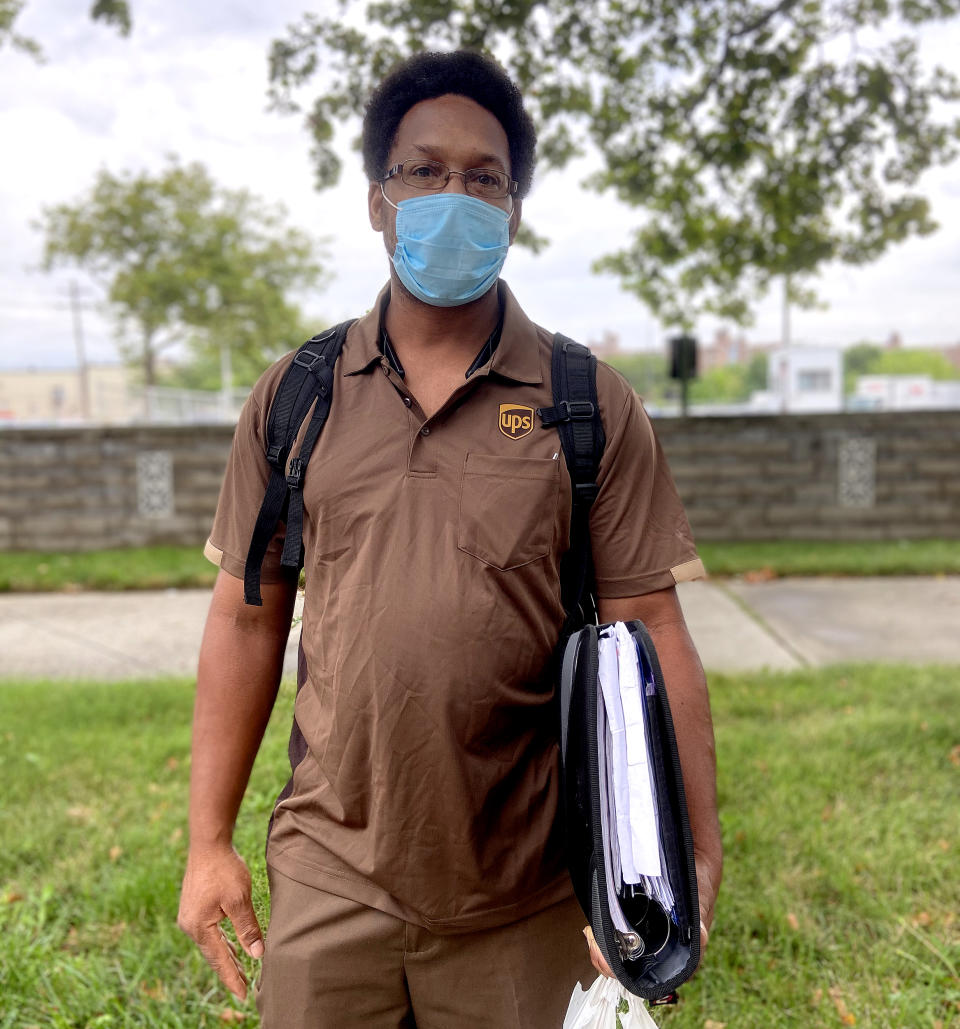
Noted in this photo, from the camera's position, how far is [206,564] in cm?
912

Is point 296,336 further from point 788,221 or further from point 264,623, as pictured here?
point 264,623

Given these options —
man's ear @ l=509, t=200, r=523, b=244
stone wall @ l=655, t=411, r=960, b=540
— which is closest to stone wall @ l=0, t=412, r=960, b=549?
stone wall @ l=655, t=411, r=960, b=540

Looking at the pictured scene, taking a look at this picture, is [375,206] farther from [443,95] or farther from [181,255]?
[181,255]

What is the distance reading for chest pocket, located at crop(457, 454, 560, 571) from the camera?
1424mm

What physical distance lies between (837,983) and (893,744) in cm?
185

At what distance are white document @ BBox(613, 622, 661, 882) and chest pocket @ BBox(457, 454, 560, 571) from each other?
218 mm

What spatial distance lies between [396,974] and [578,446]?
2.82 feet

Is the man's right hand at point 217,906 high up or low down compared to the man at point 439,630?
down

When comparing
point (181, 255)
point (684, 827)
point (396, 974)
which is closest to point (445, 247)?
point (684, 827)

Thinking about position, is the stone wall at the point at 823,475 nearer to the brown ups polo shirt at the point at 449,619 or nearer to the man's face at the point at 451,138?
the man's face at the point at 451,138

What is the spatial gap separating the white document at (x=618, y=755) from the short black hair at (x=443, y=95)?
0.89m

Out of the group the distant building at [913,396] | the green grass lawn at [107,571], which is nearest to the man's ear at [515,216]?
the green grass lawn at [107,571]

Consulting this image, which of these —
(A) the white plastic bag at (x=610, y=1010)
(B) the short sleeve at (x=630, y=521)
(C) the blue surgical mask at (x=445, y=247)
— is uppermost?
(C) the blue surgical mask at (x=445, y=247)

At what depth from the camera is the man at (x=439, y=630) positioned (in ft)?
4.70
